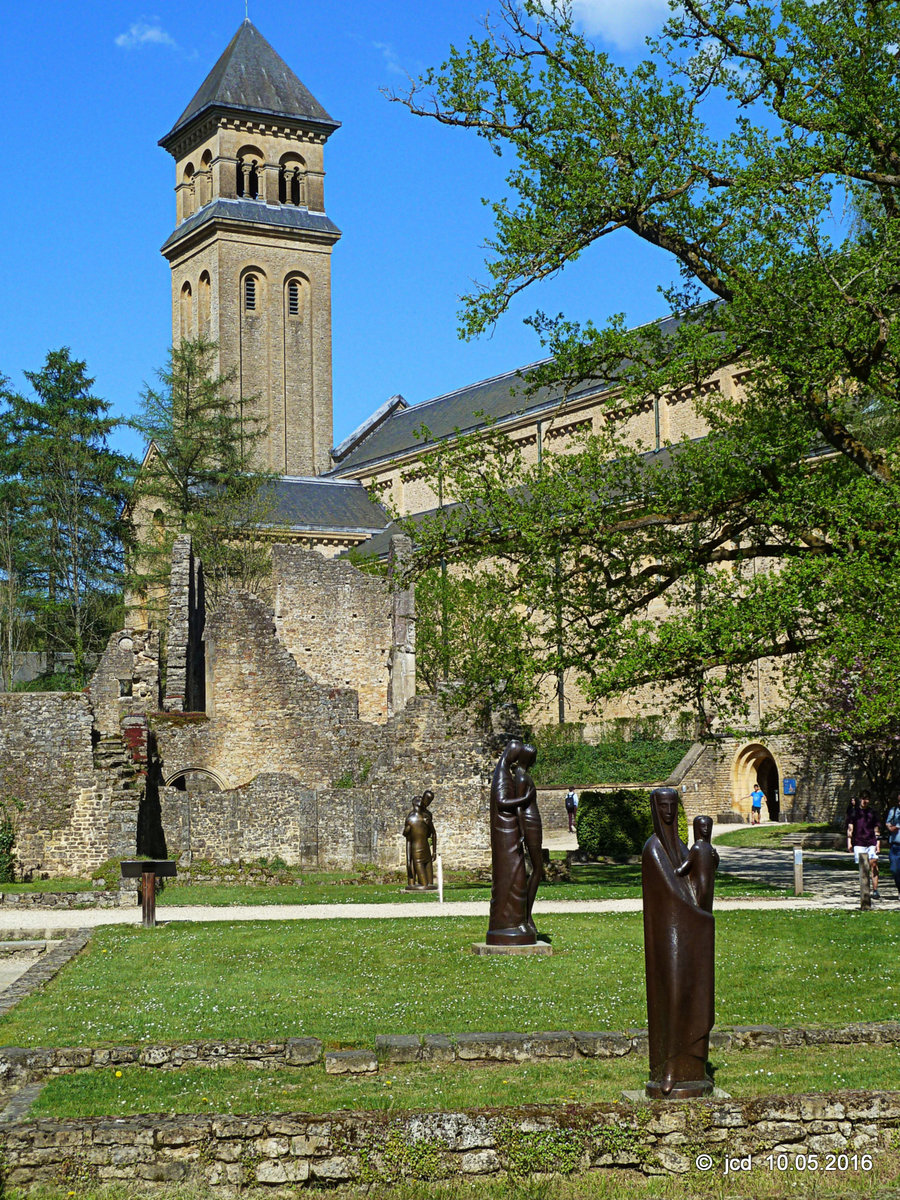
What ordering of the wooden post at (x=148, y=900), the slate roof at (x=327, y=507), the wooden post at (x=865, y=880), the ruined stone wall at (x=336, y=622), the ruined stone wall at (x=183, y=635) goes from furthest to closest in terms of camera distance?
1. the slate roof at (x=327, y=507)
2. the ruined stone wall at (x=336, y=622)
3. the ruined stone wall at (x=183, y=635)
4. the wooden post at (x=865, y=880)
5. the wooden post at (x=148, y=900)

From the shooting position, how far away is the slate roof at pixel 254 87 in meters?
71.7

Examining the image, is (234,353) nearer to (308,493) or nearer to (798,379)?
(308,493)

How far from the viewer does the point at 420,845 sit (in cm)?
2042

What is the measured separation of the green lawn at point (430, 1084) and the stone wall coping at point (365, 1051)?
0.26 feet

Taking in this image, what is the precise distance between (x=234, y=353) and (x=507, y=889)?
61235 mm

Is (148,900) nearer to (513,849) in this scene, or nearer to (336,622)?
(513,849)

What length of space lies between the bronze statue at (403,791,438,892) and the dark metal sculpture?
7.13 metres

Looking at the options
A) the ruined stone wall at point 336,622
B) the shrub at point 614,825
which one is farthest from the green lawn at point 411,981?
the ruined stone wall at point 336,622

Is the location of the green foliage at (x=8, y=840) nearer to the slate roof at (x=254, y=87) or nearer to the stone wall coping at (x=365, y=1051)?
the stone wall coping at (x=365, y=1051)

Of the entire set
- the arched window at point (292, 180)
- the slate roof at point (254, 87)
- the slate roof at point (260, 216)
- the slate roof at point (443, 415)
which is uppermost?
the slate roof at point (254, 87)

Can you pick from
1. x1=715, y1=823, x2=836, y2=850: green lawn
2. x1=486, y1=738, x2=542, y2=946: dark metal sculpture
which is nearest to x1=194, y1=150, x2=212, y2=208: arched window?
x1=715, y1=823, x2=836, y2=850: green lawn

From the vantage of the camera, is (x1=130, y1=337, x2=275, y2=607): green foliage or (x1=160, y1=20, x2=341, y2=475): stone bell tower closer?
(x1=130, y1=337, x2=275, y2=607): green foliage

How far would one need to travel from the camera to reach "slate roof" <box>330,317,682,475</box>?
5878cm

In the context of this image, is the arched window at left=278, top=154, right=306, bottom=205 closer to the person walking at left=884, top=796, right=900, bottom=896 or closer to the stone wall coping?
the person walking at left=884, top=796, right=900, bottom=896
